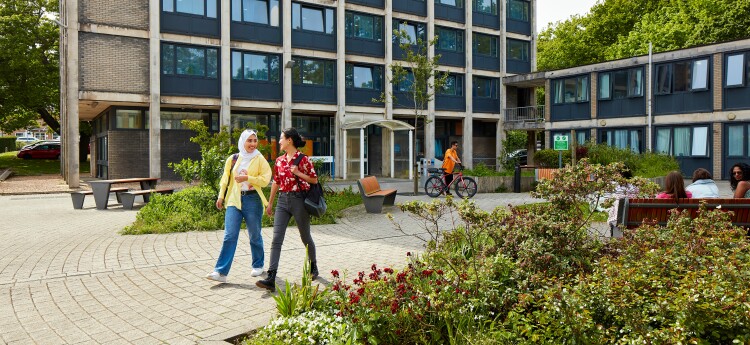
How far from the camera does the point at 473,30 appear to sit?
36.6 meters

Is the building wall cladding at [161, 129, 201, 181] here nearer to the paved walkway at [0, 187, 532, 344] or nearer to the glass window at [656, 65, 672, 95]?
the paved walkway at [0, 187, 532, 344]

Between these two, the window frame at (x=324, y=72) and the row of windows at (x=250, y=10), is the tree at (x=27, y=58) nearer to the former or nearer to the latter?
the row of windows at (x=250, y=10)

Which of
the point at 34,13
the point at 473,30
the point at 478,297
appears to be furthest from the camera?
the point at 34,13

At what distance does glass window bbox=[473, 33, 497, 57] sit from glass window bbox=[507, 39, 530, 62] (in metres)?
1.42

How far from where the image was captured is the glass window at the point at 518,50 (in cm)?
3881

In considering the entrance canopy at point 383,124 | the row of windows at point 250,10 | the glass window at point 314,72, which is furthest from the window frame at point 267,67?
the entrance canopy at point 383,124

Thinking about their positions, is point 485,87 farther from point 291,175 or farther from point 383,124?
point 291,175

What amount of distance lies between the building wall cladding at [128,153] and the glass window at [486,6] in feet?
73.1

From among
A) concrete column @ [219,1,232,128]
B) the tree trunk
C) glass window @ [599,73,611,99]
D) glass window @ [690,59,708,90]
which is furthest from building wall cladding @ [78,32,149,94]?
glass window @ [690,59,708,90]

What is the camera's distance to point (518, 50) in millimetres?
39250

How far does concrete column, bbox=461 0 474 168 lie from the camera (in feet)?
118

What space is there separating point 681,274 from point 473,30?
3409cm

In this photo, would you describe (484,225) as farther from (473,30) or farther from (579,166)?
(473,30)


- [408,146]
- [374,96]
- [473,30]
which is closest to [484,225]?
[408,146]
